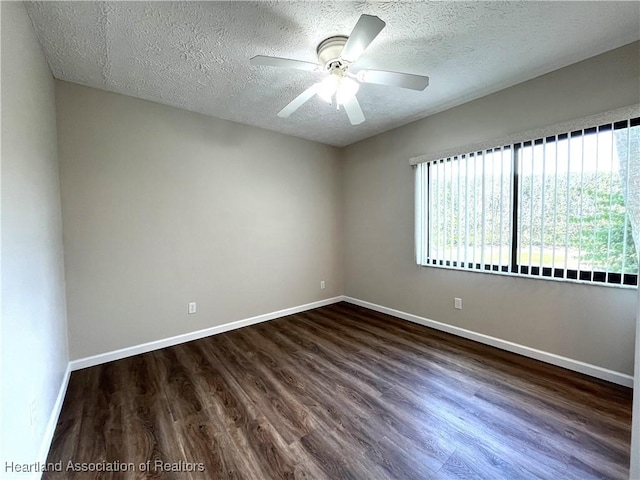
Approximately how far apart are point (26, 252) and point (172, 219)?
1455 millimetres

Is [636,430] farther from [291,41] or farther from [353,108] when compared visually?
[291,41]

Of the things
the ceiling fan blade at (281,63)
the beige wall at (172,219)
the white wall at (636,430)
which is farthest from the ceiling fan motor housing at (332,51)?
the white wall at (636,430)

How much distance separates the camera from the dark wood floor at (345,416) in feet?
4.57

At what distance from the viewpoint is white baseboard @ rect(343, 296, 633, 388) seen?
2.02 meters

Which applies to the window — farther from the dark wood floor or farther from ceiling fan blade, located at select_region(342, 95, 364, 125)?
ceiling fan blade, located at select_region(342, 95, 364, 125)

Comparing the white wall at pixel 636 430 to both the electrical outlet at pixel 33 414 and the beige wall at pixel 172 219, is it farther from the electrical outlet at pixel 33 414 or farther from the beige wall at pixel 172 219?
the beige wall at pixel 172 219

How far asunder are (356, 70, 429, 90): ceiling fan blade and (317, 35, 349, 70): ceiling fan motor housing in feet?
0.60

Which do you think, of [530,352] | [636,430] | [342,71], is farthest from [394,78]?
[530,352]

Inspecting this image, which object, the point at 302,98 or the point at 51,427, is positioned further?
the point at 302,98

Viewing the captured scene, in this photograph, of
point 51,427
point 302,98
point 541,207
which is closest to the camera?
point 51,427

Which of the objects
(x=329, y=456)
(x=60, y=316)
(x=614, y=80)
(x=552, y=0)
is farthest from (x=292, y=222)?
(x=614, y=80)

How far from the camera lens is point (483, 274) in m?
2.73

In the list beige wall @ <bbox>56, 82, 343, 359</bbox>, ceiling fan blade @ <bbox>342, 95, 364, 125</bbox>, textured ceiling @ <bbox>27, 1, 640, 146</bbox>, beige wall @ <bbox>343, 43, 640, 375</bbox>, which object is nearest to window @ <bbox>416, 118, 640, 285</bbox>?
beige wall @ <bbox>343, 43, 640, 375</bbox>

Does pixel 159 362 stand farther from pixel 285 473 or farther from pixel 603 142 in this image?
pixel 603 142
